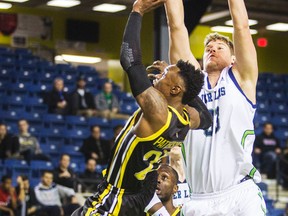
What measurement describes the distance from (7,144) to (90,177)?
1.90m

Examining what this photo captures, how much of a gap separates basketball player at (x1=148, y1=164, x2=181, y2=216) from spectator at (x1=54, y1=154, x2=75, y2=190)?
7944 millimetres

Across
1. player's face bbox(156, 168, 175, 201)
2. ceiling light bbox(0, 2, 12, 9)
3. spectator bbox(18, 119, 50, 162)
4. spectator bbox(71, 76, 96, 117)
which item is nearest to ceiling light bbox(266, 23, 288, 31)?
ceiling light bbox(0, 2, 12, 9)

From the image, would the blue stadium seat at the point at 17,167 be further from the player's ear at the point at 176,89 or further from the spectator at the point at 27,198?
the player's ear at the point at 176,89

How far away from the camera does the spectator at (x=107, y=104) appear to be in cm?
2042

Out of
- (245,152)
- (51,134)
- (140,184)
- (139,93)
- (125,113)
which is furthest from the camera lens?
(125,113)

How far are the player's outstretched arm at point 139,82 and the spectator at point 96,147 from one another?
12561 mm

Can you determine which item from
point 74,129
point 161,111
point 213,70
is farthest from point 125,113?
point 161,111

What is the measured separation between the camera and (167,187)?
757 cm

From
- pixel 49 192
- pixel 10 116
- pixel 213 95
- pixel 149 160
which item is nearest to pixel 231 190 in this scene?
pixel 213 95

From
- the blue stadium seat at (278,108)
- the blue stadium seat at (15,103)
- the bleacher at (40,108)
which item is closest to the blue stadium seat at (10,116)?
the bleacher at (40,108)

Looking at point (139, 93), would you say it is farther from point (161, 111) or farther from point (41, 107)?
point (41, 107)

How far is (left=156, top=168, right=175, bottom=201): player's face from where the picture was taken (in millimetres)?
7535

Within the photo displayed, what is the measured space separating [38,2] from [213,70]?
1704 centimetres

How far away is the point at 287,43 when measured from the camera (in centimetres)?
3009
